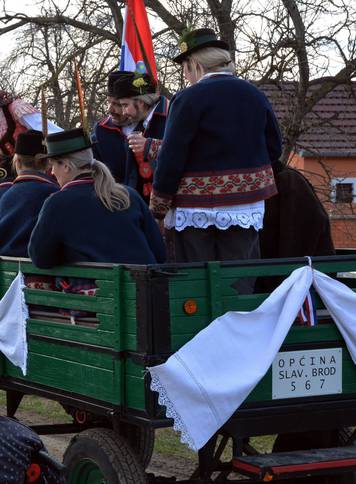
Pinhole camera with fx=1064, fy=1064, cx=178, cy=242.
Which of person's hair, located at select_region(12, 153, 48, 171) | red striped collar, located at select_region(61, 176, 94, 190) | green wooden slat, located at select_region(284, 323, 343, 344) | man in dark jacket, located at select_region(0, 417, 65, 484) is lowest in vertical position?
man in dark jacket, located at select_region(0, 417, 65, 484)

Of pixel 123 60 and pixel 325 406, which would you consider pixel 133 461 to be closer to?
pixel 325 406

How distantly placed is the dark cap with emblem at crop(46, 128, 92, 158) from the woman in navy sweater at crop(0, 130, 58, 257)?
21.3 inches

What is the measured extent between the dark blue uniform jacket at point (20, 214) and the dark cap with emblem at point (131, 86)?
69 centimetres

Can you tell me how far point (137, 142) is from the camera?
5.73m

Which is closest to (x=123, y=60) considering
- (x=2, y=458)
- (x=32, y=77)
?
(x=2, y=458)

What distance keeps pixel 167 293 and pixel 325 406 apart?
91 centimetres

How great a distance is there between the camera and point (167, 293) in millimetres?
4320

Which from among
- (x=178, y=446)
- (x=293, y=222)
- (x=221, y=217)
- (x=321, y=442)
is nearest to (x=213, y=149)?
(x=221, y=217)

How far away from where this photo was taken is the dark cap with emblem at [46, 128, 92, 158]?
5176mm

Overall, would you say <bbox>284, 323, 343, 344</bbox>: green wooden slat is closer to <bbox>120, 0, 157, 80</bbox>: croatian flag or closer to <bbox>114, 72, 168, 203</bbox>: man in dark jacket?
<bbox>114, 72, 168, 203</bbox>: man in dark jacket

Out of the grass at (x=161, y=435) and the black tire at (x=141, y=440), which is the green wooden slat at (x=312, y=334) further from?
the grass at (x=161, y=435)

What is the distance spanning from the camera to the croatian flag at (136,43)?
667 centimetres

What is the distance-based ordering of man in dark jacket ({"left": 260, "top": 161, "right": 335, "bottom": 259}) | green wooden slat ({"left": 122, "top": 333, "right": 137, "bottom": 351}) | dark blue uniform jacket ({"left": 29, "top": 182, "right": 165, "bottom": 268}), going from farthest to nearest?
man in dark jacket ({"left": 260, "top": 161, "right": 335, "bottom": 259})
dark blue uniform jacket ({"left": 29, "top": 182, "right": 165, "bottom": 268})
green wooden slat ({"left": 122, "top": 333, "right": 137, "bottom": 351})

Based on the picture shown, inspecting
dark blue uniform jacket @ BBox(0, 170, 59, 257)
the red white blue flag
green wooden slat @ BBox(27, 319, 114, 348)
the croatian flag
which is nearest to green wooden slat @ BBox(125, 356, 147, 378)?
green wooden slat @ BBox(27, 319, 114, 348)
